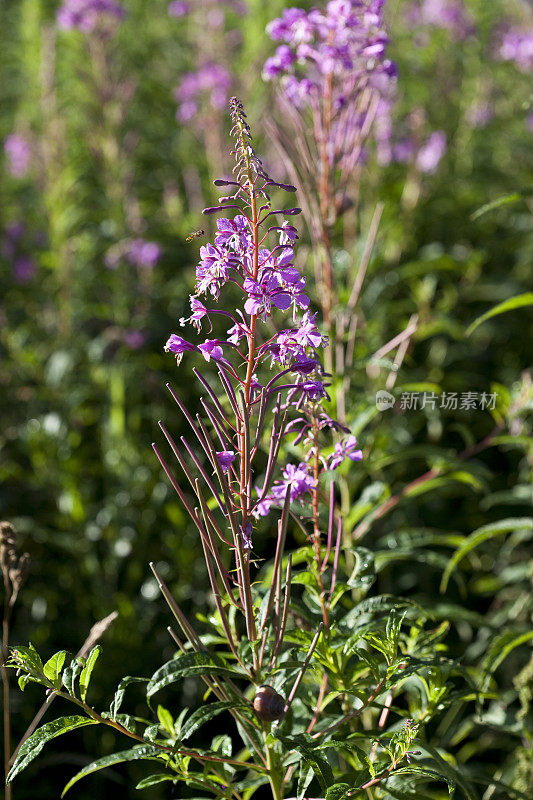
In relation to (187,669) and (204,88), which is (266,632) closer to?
(187,669)

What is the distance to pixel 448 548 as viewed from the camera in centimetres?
361

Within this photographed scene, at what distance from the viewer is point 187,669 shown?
1277 millimetres

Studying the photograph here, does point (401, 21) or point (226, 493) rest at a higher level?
point (401, 21)

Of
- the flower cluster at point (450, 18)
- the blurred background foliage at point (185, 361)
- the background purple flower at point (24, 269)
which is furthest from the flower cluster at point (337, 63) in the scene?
the flower cluster at point (450, 18)

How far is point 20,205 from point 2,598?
344 cm

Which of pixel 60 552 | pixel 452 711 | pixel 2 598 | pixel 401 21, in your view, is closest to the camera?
pixel 452 711

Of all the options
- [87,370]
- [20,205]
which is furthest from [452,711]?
[20,205]

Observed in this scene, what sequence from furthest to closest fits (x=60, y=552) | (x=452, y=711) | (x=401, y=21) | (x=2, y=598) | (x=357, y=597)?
(x=401, y=21)
(x=60, y=552)
(x=2, y=598)
(x=452, y=711)
(x=357, y=597)

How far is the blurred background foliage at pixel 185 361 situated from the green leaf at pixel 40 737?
101cm

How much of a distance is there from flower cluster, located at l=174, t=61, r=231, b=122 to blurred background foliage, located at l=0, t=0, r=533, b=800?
0.08 metres

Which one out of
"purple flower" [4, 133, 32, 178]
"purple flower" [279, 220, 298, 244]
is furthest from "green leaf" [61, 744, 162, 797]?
"purple flower" [4, 133, 32, 178]

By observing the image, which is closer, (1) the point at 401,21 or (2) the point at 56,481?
(2) the point at 56,481

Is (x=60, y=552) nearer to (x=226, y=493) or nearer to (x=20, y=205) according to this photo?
(x=226, y=493)

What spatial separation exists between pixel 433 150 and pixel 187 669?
4.43m
